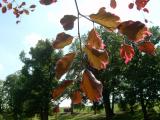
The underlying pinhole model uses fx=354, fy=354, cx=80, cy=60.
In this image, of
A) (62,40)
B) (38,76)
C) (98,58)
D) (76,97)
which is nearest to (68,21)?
(62,40)

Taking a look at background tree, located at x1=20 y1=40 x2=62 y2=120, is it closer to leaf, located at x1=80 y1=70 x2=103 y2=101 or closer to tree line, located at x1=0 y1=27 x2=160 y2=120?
tree line, located at x1=0 y1=27 x2=160 y2=120

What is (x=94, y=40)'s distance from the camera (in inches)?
54.6

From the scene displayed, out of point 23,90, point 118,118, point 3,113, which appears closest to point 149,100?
point 118,118

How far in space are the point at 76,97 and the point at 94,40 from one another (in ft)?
0.91

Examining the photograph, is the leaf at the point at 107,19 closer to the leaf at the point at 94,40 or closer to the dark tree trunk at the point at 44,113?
the leaf at the point at 94,40

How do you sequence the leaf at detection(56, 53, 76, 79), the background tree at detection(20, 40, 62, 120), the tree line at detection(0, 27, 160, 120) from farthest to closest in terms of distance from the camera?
the background tree at detection(20, 40, 62, 120) < the tree line at detection(0, 27, 160, 120) < the leaf at detection(56, 53, 76, 79)

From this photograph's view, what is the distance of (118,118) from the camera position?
5394 centimetres

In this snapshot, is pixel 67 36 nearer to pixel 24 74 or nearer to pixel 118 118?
pixel 118 118

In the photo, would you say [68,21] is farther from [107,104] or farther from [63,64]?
[107,104]

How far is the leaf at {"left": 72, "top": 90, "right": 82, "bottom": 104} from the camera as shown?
1.50m

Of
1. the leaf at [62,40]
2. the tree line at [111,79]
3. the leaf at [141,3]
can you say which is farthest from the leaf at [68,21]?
the tree line at [111,79]

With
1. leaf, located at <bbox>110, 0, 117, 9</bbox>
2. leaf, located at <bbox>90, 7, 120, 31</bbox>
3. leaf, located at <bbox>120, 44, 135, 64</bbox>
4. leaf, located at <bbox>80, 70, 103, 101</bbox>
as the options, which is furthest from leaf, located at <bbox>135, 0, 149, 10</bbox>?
leaf, located at <bbox>80, 70, 103, 101</bbox>

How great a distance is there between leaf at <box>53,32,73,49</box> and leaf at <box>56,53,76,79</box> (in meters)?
0.06

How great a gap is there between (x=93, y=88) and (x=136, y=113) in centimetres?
5607
